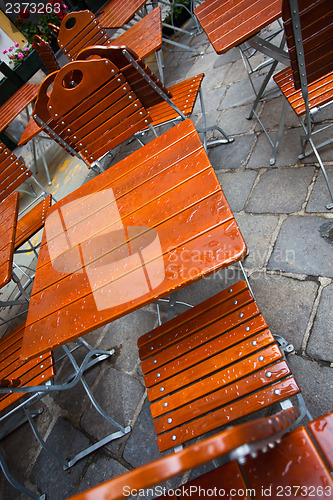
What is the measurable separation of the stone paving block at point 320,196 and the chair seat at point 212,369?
3.14ft

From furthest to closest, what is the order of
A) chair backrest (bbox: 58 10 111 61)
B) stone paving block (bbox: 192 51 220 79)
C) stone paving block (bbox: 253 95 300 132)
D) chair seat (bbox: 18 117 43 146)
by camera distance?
stone paving block (bbox: 192 51 220 79) < chair seat (bbox: 18 117 43 146) < chair backrest (bbox: 58 10 111 61) < stone paving block (bbox: 253 95 300 132)

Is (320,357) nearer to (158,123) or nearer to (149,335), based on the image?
(149,335)

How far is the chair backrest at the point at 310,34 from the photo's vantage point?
4.07 ft

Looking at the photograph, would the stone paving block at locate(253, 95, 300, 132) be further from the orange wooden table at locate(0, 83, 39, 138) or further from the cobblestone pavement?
the orange wooden table at locate(0, 83, 39, 138)

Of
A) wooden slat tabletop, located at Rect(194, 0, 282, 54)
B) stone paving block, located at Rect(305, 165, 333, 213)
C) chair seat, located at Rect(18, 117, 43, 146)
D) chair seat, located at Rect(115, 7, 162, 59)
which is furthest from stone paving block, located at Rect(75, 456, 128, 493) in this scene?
chair seat, located at Rect(18, 117, 43, 146)

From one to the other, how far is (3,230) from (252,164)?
6.44 ft

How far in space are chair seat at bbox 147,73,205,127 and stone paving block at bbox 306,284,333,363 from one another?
61.7 inches

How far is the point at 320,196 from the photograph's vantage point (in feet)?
6.33

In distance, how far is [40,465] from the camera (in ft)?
6.33

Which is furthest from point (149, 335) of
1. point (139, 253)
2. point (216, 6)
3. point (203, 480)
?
point (216, 6)

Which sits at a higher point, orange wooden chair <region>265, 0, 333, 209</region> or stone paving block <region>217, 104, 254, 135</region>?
orange wooden chair <region>265, 0, 333, 209</region>

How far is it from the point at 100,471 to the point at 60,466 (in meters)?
0.33

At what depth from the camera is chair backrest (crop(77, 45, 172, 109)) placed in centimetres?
183

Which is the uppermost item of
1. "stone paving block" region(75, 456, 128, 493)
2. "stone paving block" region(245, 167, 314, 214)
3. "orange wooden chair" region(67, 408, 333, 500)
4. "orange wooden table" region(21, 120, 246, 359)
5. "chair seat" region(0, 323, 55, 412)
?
"orange wooden table" region(21, 120, 246, 359)
